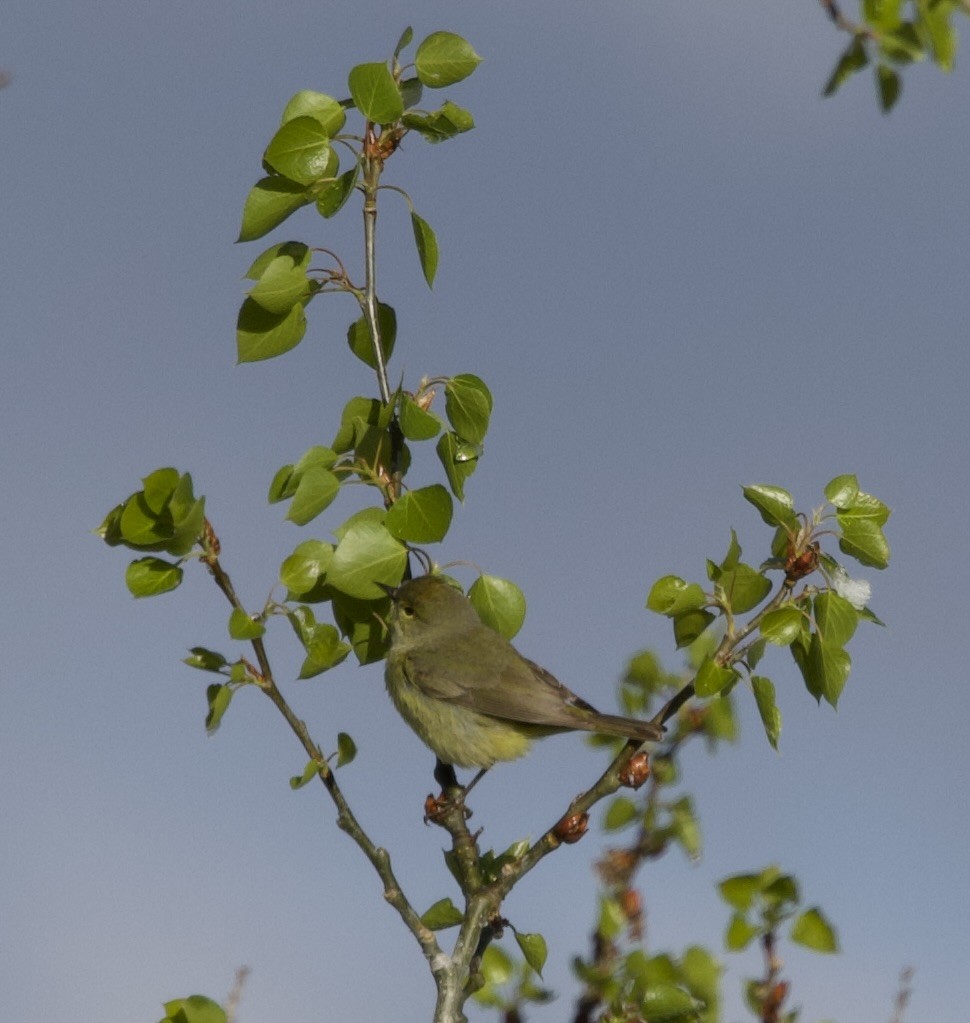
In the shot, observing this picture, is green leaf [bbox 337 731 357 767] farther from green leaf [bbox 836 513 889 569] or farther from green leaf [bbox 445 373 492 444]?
green leaf [bbox 836 513 889 569]

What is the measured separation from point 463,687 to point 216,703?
8.89 feet

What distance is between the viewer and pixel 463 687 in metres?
6.29

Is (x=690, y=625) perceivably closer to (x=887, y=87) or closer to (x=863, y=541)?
(x=863, y=541)

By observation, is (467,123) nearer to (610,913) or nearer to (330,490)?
(330,490)

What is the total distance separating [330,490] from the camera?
13.2ft

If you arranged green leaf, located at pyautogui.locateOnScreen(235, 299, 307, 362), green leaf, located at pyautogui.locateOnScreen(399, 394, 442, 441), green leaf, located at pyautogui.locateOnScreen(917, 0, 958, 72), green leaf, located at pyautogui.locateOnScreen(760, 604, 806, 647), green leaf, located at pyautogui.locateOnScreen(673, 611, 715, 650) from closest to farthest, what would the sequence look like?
1. green leaf, located at pyautogui.locateOnScreen(917, 0, 958, 72)
2. green leaf, located at pyautogui.locateOnScreen(760, 604, 806, 647)
3. green leaf, located at pyautogui.locateOnScreen(673, 611, 715, 650)
4. green leaf, located at pyautogui.locateOnScreen(399, 394, 442, 441)
5. green leaf, located at pyautogui.locateOnScreen(235, 299, 307, 362)

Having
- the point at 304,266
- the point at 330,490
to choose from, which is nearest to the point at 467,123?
the point at 304,266

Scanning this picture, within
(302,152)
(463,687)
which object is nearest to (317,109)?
(302,152)

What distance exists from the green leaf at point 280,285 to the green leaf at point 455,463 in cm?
69

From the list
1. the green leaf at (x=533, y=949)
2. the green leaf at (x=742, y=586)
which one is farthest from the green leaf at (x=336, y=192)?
the green leaf at (x=533, y=949)

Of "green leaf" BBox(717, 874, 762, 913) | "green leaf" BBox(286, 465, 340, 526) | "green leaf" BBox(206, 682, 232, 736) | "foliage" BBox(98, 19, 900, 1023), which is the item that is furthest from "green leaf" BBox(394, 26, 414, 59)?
"green leaf" BBox(717, 874, 762, 913)

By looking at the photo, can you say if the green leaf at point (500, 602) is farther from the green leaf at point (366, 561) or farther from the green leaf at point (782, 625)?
the green leaf at point (782, 625)

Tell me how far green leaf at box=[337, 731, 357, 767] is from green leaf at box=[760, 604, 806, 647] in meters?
1.26

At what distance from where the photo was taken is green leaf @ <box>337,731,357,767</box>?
3803 mm
